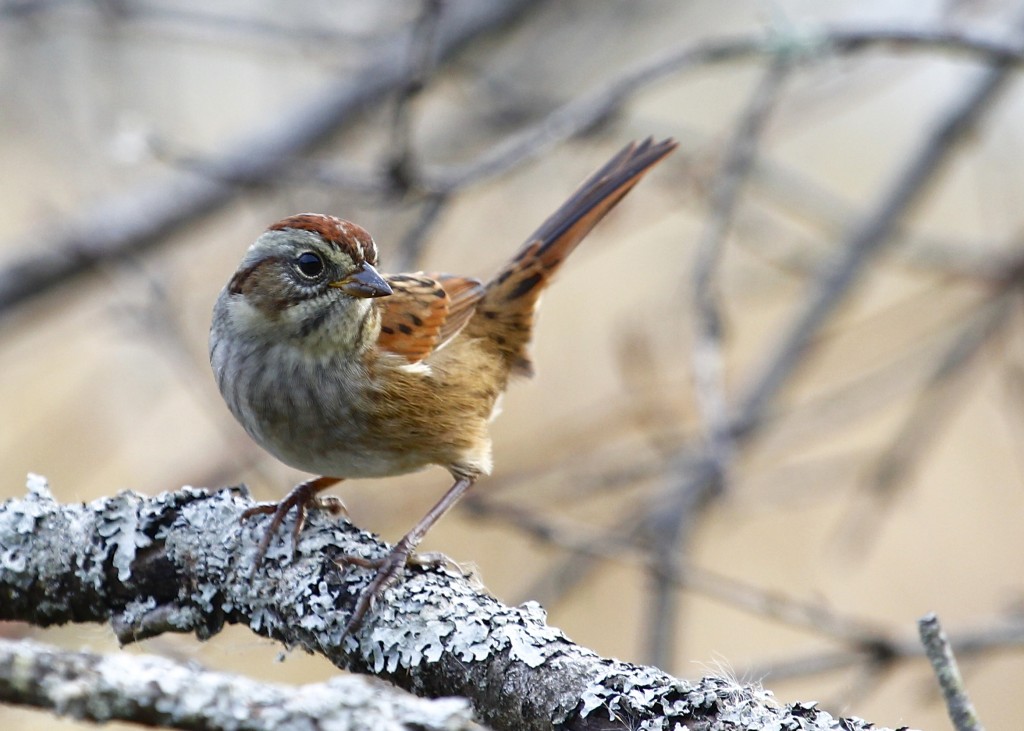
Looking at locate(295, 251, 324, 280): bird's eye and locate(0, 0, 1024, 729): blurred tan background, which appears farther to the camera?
locate(0, 0, 1024, 729): blurred tan background

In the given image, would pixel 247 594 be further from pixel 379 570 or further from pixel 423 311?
pixel 423 311

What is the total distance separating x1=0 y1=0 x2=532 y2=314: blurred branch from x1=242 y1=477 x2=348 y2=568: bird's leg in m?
2.40

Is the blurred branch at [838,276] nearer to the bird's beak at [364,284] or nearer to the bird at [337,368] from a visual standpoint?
the bird at [337,368]

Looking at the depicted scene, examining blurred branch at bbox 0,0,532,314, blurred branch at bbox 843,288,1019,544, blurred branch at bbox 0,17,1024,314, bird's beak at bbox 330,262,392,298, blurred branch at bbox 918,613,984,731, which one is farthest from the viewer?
blurred branch at bbox 0,0,532,314

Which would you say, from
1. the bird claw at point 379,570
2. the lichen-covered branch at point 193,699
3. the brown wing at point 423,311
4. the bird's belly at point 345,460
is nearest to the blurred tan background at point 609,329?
the brown wing at point 423,311

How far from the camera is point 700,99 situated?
40.8 ft

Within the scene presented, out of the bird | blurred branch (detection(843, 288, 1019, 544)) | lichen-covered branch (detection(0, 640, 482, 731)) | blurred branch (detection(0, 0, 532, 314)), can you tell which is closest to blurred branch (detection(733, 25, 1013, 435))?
blurred branch (detection(843, 288, 1019, 544))

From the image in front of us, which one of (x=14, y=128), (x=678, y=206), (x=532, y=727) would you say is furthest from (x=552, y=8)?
(x=532, y=727)

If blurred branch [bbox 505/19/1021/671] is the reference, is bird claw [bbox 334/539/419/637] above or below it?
below

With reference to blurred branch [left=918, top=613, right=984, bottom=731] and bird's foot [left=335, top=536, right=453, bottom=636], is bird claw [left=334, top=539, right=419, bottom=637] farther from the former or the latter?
blurred branch [left=918, top=613, right=984, bottom=731]

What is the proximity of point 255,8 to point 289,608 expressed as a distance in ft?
22.2

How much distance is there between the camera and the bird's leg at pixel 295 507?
2658mm

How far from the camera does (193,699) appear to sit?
5.19 feet

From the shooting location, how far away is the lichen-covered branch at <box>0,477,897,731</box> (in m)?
2.30
